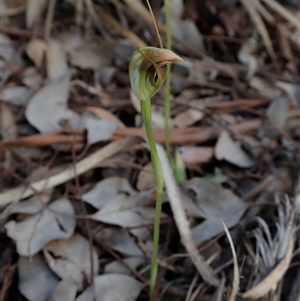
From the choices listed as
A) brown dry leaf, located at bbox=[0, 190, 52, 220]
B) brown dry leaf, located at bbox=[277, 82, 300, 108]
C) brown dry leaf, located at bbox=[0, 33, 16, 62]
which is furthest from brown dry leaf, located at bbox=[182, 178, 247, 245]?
brown dry leaf, located at bbox=[0, 33, 16, 62]

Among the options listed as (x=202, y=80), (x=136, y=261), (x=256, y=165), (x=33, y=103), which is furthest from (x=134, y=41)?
(x=136, y=261)

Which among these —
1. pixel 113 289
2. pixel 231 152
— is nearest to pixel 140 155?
pixel 231 152

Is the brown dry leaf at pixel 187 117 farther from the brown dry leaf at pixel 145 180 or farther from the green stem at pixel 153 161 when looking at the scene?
the green stem at pixel 153 161

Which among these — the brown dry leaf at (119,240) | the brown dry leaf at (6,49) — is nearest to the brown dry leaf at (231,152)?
the brown dry leaf at (119,240)

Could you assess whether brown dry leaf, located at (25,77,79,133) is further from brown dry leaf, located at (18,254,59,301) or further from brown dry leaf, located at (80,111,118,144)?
brown dry leaf, located at (18,254,59,301)

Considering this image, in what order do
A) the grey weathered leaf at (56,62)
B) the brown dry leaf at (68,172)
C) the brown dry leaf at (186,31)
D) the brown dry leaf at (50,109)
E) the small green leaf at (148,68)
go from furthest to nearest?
the brown dry leaf at (186,31) → the grey weathered leaf at (56,62) → the brown dry leaf at (50,109) → the brown dry leaf at (68,172) → the small green leaf at (148,68)

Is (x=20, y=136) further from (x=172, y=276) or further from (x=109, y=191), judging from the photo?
(x=172, y=276)

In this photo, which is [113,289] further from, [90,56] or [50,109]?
[90,56]
